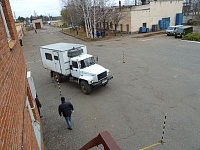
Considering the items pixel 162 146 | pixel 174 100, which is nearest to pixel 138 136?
pixel 162 146

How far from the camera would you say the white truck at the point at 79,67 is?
898 centimetres

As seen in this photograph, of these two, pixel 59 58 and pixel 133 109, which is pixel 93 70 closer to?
pixel 59 58

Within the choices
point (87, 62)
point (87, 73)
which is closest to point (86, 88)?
point (87, 73)

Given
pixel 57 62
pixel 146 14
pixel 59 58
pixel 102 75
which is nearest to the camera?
pixel 102 75

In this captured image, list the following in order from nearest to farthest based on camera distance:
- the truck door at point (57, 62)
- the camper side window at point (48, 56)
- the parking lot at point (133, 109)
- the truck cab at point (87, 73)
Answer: the parking lot at point (133, 109), the truck cab at point (87, 73), the truck door at point (57, 62), the camper side window at point (48, 56)

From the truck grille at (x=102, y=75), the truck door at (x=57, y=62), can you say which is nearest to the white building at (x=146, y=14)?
the truck door at (x=57, y=62)

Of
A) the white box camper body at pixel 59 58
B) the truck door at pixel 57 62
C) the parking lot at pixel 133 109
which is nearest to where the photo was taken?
the parking lot at pixel 133 109

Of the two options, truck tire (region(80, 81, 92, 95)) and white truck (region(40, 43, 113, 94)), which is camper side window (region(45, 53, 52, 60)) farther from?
truck tire (region(80, 81, 92, 95))

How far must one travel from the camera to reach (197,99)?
7.87 meters

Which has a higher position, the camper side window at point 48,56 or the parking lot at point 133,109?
the camper side window at point 48,56

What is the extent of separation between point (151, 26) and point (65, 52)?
2970 cm

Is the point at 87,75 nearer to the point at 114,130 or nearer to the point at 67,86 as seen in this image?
the point at 67,86

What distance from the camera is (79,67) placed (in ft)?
31.0

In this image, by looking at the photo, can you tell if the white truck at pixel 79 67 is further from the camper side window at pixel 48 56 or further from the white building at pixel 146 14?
the white building at pixel 146 14
